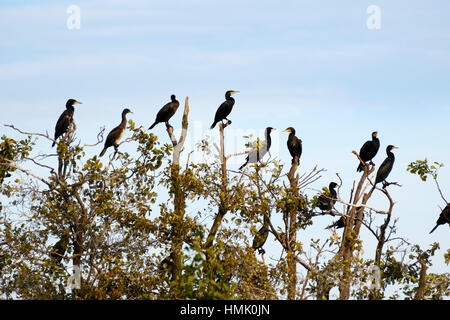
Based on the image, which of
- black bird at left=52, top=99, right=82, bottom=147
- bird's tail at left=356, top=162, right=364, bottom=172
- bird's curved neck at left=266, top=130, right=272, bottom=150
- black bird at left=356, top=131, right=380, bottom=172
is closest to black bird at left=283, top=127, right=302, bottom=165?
bird's curved neck at left=266, top=130, right=272, bottom=150

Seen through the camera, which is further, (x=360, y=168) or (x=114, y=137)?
(x=360, y=168)

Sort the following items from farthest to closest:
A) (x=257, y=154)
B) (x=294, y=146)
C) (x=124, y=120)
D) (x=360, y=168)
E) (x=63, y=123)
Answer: (x=294, y=146) → (x=124, y=120) → (x=360, y=168) → (x=257, y=154) → (x=63, y=123)

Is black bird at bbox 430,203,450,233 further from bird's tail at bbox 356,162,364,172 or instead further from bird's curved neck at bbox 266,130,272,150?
bird's curved neck at bbox 266,130,272,150

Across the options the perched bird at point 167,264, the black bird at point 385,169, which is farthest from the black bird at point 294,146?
the perched bird at point 167,264

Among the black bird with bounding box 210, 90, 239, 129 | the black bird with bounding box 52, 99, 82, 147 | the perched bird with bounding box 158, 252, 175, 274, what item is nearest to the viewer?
the perched bird with bounding box 158, 252, 175, 274

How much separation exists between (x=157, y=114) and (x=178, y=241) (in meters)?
4.59

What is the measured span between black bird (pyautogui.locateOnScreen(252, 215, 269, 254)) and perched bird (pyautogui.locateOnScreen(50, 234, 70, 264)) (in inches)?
196

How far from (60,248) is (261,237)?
5.38m

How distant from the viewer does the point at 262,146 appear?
60.3 ft

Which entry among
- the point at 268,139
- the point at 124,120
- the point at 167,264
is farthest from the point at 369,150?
the point at 124,120

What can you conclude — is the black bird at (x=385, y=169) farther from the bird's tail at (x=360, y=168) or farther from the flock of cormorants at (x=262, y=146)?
the bird's tail at (x=360, y=168)

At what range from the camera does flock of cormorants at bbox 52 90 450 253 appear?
17500 mm

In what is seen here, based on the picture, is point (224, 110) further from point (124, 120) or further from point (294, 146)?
point (124, 120)

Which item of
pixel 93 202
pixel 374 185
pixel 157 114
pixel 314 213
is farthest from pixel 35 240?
pixel 374 185
